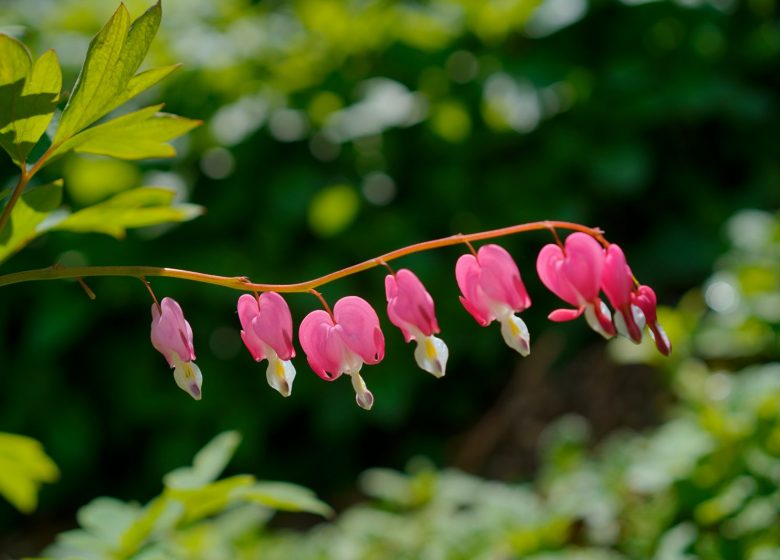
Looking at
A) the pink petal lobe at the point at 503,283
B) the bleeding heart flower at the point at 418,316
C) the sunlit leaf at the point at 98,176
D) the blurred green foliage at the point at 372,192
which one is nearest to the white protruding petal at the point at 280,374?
the bleeding heart flower at the point at 418,316

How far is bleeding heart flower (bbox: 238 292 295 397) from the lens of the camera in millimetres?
930

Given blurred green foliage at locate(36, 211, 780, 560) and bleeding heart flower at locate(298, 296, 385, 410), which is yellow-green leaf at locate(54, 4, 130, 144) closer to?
bleeding heart flower at locate(298, 296, 385, 410)

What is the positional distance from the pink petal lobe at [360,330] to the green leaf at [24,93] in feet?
1.22

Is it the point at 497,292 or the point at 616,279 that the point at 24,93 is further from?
the point at 616,279

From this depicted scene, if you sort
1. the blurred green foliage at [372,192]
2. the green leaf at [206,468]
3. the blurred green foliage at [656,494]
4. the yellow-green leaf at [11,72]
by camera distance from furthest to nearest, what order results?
the blurred green foliage at [372,192], the blurred green foliage at [656,494], the green leaf at [206,468], the yellow-green leaf at [11,72]

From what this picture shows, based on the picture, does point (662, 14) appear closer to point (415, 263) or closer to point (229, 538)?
point (415, 263)

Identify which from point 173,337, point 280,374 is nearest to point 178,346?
point 173,337

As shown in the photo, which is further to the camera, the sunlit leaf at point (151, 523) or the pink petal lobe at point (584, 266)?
the sunlit leaf at point (151, 523)

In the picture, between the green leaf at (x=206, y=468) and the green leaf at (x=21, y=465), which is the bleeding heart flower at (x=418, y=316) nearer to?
the green leaf at (x=206, y=468)

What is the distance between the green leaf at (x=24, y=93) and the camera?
873 mm

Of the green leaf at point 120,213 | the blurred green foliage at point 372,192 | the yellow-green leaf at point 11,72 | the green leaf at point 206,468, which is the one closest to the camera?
the yellow-green leaf at point 11,72

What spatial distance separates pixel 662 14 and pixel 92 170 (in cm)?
226

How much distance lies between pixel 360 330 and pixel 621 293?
10.8 inches

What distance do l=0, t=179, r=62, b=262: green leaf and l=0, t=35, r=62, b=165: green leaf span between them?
0.48 ft
